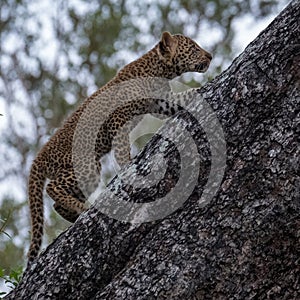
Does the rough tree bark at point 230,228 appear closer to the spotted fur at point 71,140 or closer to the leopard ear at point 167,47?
the spotted fur at point 71,140

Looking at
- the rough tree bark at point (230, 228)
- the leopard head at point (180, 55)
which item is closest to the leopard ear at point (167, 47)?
the leopard head at point (180, 55)

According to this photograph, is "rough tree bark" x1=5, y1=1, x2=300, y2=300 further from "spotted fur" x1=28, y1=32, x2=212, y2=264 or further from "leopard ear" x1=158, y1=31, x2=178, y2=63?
"leopard ear" x1=158, y1=31, x2=178, y2=63

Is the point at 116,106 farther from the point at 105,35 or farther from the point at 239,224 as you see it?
the point at 105,35

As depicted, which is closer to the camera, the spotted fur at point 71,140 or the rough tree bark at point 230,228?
the rough tree bark at point 230,228

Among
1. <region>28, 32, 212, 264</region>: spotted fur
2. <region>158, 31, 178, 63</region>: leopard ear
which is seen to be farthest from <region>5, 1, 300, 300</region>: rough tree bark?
<region>158, 31, 178, 63</region>: leopard ear

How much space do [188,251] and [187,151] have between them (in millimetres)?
500

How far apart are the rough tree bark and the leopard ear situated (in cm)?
362

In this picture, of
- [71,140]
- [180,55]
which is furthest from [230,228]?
[180,55]

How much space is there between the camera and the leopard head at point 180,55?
726 centimetres

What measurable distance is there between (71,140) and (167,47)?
1367 millimetres

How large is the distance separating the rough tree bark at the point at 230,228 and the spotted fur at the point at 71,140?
2.00 metres

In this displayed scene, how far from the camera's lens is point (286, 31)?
11.3ft

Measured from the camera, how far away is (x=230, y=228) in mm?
3229

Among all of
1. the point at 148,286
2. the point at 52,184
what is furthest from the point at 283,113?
the point at 52,184
